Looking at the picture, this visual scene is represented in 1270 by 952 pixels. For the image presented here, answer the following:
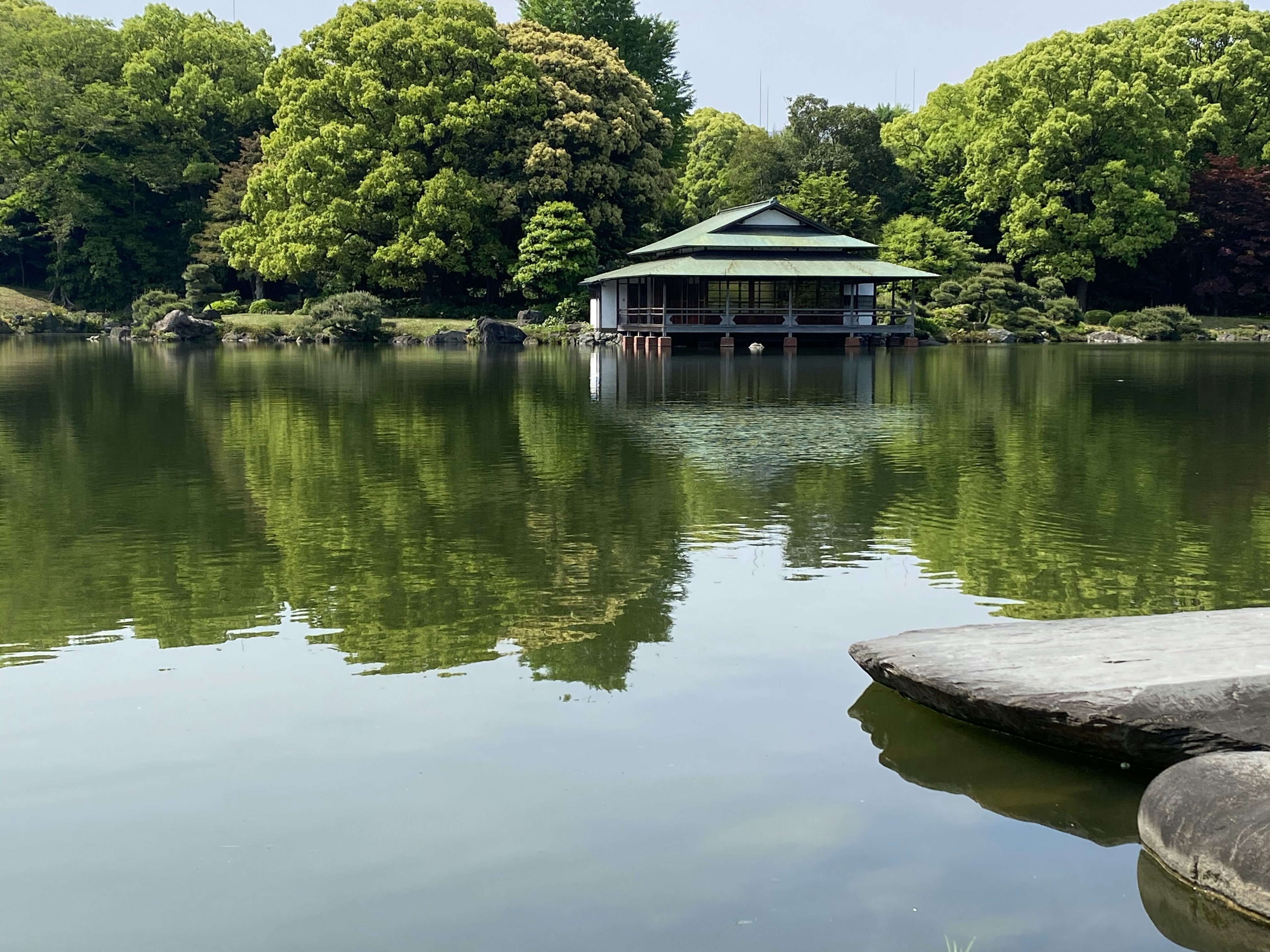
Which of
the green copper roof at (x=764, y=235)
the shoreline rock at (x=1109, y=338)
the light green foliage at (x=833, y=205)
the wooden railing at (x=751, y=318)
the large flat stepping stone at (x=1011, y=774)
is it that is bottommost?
the large flat stepping stone at (x=1011, y=774)

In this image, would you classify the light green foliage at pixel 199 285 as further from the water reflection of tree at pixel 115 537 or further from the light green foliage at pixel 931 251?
the water reflection of tree at pixel 115 537

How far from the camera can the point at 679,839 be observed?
4172mm

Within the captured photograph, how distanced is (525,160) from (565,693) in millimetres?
49953

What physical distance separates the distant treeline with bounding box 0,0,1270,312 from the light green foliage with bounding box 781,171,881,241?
128 millimetres

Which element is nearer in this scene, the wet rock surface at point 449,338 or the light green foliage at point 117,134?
the wet rock surface at point 449,338

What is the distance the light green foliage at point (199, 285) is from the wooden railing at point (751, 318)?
23.9 m

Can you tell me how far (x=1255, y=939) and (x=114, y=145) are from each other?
68432 mm

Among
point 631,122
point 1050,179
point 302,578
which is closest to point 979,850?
point 302,578

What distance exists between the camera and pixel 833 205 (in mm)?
55531

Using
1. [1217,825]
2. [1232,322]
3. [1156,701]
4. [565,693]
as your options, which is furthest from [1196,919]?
[1232,322]

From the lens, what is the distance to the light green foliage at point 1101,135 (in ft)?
188

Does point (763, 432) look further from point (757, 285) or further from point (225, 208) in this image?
point (225, 208)

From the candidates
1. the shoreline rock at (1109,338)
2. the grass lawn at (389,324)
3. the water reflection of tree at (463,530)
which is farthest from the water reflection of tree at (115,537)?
the shoreline rock at (1109,338)

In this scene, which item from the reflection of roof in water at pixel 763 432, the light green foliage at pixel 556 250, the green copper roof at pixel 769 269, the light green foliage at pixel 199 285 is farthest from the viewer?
the light green foliage at pixel 199 285
